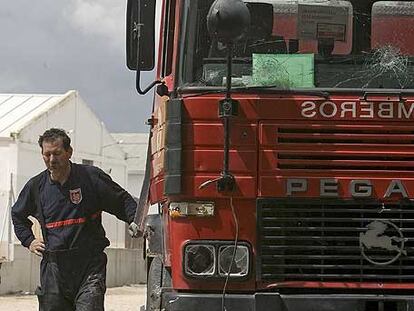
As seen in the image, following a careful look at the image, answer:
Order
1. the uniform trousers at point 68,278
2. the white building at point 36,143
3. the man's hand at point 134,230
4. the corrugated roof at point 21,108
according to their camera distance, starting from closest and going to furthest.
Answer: the man's hand at point 134,230 < the uniform trousers at point 68,278 < the white building at point 36,143 < the corrugated roof at point 21,108

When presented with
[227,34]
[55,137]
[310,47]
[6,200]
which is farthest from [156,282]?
[6,200]

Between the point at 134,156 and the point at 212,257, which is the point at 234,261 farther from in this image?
the point at 134,156

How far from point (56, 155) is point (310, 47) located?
2351mm

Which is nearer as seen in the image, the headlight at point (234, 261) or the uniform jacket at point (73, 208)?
the headlight at point (234, 261)

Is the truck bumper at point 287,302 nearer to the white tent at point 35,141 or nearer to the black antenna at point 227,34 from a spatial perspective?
the black antenna at point 227,34

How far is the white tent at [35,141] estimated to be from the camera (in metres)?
25.9

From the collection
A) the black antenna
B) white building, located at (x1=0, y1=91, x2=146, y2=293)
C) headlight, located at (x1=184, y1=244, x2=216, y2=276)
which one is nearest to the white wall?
white building, located at (x1=0, y1=91, x2=146, y2=293)

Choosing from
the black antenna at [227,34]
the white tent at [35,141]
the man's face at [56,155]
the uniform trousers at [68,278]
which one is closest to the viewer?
the black antenna at [227,34]

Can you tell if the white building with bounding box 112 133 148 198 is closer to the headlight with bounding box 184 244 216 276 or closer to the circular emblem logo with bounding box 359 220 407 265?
the headlight with bounding box 184 244 216 276

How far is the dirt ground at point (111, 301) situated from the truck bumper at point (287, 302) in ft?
44.8

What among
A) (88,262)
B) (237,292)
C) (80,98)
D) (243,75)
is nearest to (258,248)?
(237,292)

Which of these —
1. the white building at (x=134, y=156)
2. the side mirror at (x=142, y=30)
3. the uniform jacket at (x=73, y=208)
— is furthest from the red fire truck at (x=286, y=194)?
the white building at (x=134, y=156)

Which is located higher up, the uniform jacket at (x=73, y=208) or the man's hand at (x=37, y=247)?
the uniform jacket at (x=73, y=208)

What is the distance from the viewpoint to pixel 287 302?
5.41 meters
